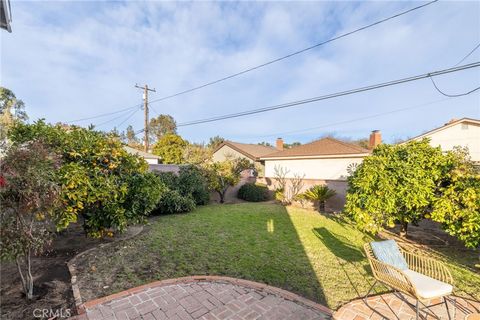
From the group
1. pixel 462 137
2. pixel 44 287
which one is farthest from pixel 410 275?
pixel 462 137

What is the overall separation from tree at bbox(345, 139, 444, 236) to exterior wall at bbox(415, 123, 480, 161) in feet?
29.7

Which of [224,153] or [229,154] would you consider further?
[224,153]

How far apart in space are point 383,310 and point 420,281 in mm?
668

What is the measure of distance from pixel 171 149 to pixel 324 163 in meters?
17.8

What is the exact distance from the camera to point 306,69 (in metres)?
10.7

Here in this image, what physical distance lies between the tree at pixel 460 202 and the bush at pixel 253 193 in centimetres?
1065

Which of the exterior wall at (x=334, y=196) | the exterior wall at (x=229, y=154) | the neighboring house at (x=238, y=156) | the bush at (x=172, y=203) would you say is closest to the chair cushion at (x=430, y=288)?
the bush at (x=172, y=203)

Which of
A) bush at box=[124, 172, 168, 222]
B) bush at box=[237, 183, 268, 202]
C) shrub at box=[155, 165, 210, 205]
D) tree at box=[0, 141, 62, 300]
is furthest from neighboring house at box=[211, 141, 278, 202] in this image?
tree at box=[0, 141, 62, 300]

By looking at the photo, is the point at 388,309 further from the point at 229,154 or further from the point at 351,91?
the point at 229,154

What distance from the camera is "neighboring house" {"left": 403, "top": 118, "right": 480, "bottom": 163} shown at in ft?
41.2

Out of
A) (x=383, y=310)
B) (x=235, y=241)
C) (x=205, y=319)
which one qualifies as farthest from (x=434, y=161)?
(x=205, y=319)

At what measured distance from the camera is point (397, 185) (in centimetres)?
577

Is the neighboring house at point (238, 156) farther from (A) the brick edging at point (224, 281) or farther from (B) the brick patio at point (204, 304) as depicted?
(B) the brick patio at point (204, 304)

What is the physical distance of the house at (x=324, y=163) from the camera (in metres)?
12.4
